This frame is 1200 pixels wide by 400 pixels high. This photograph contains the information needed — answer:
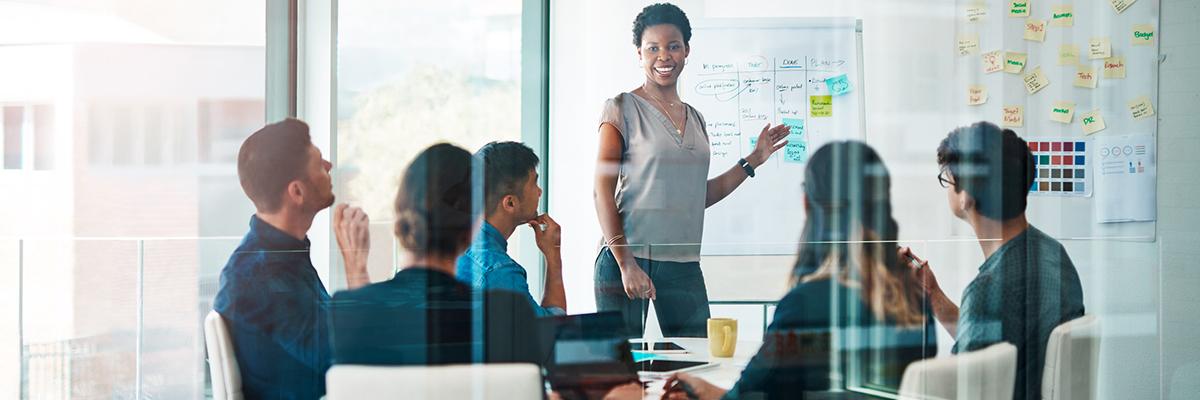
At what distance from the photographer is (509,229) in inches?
67.7

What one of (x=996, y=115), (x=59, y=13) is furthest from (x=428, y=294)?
(x=996, y=115)

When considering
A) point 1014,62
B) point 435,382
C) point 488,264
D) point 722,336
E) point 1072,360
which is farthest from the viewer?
point 1014,62

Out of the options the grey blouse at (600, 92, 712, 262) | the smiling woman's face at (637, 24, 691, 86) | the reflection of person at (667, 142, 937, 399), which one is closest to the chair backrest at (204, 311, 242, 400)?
the grey blouse at (600, 92, 712, 262)

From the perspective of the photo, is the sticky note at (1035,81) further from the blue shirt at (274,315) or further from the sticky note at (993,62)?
the blue shirt at (274,315)

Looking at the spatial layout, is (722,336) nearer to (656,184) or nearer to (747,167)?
(656,184)

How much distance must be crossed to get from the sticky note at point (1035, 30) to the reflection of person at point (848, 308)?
1.65ft

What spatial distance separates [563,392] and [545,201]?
1.21ft

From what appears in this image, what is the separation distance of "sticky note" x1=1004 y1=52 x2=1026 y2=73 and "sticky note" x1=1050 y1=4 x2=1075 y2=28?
0.10 m

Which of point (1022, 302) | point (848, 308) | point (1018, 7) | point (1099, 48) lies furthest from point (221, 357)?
point (1099, 48)

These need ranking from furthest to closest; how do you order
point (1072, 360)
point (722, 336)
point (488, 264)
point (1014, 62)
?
1. point (1014, 62)
2. point (1072, 360)
3. point (722, 336)
4. point (488, 264)

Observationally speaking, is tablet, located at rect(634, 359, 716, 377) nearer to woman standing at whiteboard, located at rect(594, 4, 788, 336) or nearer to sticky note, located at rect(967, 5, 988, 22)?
woman standing at whiteboard, located at rect(594, 4, 788, 336)

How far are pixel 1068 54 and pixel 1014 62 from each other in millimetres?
113

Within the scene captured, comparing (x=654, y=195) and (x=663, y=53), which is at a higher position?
(x=663, y=53)

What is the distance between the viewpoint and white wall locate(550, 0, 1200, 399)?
192cm
